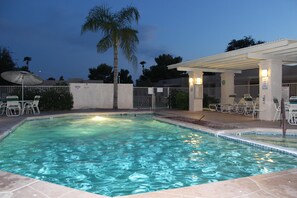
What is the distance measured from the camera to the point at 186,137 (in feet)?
30.4

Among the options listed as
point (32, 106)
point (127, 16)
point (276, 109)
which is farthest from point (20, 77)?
point (276, 109)

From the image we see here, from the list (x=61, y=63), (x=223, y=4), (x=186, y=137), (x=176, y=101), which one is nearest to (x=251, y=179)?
(x=186, y=137)

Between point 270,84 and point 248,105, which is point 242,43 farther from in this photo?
point 270,84

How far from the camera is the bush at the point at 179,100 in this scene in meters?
18.5

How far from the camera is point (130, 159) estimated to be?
6578 mm

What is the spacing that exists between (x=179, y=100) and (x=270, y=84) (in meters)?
7.83

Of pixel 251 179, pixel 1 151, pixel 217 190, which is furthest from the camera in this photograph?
pixel 1 151

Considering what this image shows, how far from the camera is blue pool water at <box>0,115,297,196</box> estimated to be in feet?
16.7

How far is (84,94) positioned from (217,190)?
16193 millimetres

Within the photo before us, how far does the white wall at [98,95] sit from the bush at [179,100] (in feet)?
9.59

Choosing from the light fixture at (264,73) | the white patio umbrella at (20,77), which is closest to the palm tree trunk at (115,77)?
the white patio umbrella at (20,77)

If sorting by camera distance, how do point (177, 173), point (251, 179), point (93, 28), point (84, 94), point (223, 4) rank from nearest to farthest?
point (251, 179) < point (177, 173) < point (93, 28) < point (84, 94) < point (223, 4)

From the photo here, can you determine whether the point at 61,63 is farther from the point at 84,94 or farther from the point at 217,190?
the point at 217,190

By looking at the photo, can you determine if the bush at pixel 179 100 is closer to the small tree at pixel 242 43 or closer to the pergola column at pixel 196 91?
the pergola column at pixel 196 91
